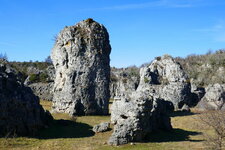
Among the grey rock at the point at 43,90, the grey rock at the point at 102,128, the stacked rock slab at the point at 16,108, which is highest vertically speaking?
the grey rock at the point at 43,90

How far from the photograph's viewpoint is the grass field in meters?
18.2

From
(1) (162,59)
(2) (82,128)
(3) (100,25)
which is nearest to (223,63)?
(1) (162,59)

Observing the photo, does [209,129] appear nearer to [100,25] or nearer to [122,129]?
[122,129]

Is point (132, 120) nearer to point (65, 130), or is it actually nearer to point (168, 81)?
point (65, 130)

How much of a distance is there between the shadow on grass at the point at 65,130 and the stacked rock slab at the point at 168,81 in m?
16.3

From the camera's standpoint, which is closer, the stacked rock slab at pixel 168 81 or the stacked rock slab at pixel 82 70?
the stacked rock slab at pixel 82 70

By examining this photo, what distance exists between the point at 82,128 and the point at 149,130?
6.31 meters

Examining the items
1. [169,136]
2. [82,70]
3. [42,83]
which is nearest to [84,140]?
[169,136]

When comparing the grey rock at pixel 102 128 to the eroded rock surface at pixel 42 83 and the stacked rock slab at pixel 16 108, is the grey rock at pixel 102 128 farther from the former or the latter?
the eroded rock surface at pixel 42 83

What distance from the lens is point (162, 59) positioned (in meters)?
52.6

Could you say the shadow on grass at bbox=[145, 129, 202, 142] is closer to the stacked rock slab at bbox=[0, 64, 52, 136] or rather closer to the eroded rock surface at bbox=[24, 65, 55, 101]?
the stacked rock slab at bbox=[0, 64, 52, 136]

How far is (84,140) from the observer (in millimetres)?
20281

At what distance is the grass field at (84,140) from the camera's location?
1817 centimetres

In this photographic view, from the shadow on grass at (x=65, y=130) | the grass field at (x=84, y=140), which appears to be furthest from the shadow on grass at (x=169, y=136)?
the shadow on grass at (x=65, y=130)
